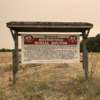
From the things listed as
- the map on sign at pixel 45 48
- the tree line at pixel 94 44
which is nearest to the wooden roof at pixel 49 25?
the map on sign at pixel 45 48

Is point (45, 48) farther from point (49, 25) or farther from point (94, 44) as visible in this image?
point (94, 44)

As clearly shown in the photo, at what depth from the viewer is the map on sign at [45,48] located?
780cm

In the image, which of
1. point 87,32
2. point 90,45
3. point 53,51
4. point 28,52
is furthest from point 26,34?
point 90,45

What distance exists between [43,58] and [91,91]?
2.40 m

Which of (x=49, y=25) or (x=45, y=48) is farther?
(x=45, y=48)

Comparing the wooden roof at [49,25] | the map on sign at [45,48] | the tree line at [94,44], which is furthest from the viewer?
the tree line at [94,44]

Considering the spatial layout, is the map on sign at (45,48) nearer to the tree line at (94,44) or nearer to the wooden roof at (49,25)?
the wooden roof at (49,25)

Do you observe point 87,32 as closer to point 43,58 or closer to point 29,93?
point 43,58

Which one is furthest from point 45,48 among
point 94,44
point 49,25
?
point 94,44

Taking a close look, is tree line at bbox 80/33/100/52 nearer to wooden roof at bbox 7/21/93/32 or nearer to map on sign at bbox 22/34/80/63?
map on sign at bbox 22/34/80/63

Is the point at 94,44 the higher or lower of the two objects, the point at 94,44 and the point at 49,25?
the lower

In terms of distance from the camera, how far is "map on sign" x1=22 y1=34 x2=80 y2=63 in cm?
780

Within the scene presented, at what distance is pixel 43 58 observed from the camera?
7.81 metres

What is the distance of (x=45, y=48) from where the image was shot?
7820 millimetres
